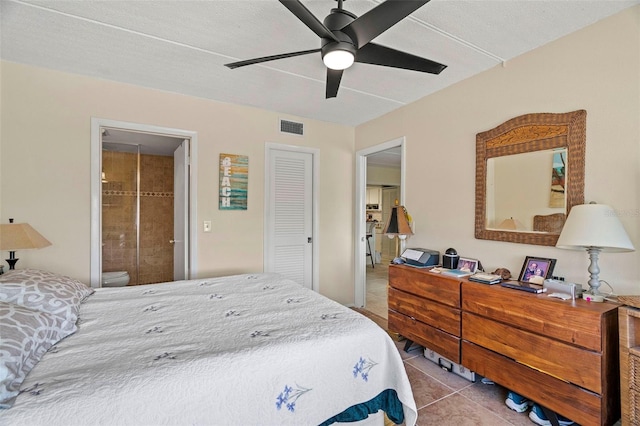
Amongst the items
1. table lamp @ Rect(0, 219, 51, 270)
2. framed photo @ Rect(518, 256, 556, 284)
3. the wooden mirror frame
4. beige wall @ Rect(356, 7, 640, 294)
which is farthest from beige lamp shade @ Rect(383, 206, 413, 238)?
table lamp @ Rect(0, 219, 51, 270)

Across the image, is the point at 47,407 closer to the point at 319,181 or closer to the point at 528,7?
the point at 528,7

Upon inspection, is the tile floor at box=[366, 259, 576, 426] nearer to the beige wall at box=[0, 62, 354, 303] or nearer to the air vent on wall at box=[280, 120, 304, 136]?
the beige wall at box=[0, 62, 354, 303]

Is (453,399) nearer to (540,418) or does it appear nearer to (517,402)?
(517,402)

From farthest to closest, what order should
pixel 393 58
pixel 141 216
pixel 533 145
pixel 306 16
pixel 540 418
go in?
pixel 141 216 → pixel 533 145 → pixel 540 418 → pixel 393 58 → pixel 306 16

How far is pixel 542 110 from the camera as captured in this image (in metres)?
2.13

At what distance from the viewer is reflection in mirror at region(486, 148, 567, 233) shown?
2050 mm

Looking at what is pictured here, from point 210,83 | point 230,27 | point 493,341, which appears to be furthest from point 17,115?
point 493,341

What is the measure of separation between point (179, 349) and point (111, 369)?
0.24 meters

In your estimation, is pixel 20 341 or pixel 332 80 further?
pixel 332 80

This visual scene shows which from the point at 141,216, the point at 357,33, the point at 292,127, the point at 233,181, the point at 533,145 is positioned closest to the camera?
the point at 357,33

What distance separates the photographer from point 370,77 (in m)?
2.61

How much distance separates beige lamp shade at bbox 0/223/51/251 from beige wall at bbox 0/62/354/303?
43 centimetres

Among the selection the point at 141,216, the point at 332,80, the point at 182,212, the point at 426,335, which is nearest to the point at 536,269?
the point at 426,335

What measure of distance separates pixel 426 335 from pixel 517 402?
71cm
